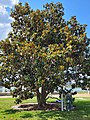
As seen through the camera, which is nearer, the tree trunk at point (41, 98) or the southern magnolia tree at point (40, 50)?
the southern magnolia tree at point (40, 50)

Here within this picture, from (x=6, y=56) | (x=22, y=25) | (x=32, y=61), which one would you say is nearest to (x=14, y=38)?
(x=22, y=25)

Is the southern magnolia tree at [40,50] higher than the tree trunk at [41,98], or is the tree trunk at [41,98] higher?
the southern magnolia tree at [40,50]

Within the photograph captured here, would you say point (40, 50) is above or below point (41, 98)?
above

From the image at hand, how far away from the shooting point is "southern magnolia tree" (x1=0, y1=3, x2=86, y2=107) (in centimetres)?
1230

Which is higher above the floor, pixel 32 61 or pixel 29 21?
pixel 29 21

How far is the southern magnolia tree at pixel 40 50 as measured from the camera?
12.3 m

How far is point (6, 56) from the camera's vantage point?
13812 millimetres

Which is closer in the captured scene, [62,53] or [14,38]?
[62,53]

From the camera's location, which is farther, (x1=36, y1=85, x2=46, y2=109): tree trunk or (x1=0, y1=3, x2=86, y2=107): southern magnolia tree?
(x1=36, y1=85, x2=46, y2=109): tree trunk

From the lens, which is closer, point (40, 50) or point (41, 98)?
point (40, 50)

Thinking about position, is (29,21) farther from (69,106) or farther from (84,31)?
(69,106)

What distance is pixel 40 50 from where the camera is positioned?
12.7m

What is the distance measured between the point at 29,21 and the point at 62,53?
13.3 feet

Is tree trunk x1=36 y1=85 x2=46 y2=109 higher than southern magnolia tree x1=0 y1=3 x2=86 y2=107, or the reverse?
southern magnolia tree x1=0 y1=3 x2=86 y2=107
